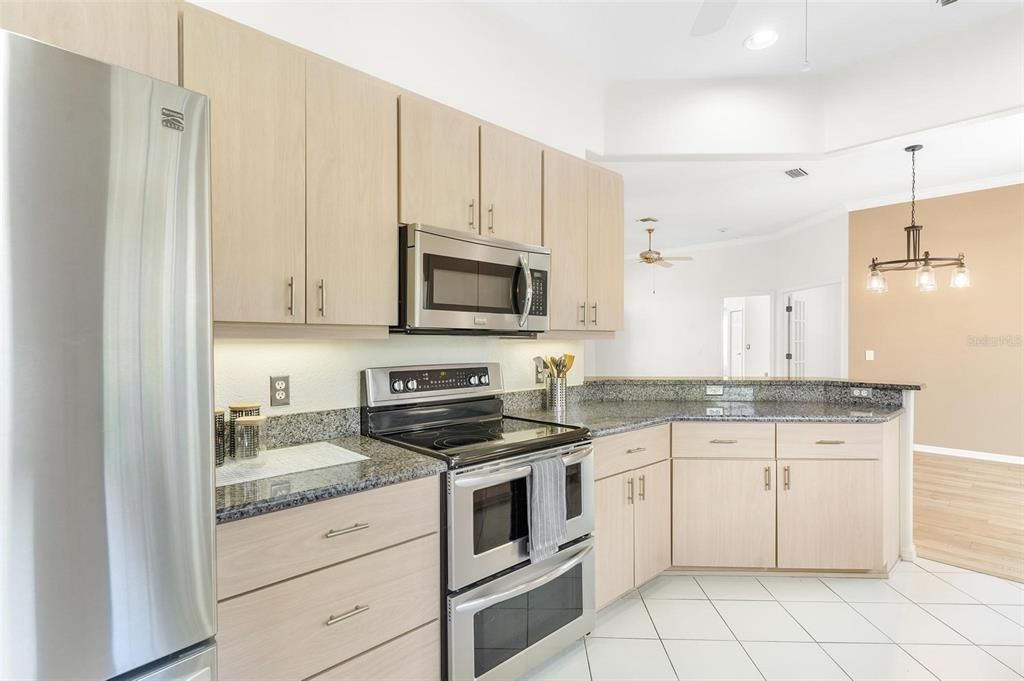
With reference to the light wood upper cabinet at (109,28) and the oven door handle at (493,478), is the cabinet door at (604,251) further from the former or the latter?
the light wood upper cabinet at (109,28)

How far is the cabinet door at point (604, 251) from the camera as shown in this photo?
2848mm

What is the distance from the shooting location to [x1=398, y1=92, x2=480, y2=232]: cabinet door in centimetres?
204

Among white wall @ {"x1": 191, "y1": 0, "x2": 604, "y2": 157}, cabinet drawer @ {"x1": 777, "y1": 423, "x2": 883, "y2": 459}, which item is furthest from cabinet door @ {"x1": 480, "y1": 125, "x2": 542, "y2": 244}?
cabinet drawer @ {"x1": 777, "y1": 423, "x2": 883, "y2": 459}

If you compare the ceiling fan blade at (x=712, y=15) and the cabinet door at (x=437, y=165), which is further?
the cabinet door at (x=437, y=165)

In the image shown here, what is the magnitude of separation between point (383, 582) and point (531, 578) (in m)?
0.62

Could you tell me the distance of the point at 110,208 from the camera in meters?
0.93

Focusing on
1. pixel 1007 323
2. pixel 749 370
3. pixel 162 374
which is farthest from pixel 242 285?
pixel 749 370

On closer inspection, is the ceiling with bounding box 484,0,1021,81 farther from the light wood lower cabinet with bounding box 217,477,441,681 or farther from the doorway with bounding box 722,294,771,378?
the doorway with bounding box 722,294,771,378

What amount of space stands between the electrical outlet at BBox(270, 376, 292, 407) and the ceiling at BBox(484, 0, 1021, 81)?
2049 millimetres

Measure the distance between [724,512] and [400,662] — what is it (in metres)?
1.87

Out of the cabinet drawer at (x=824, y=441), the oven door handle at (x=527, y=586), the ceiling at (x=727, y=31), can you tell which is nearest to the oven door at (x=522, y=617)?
the oven door handle at (x=527, y=586)

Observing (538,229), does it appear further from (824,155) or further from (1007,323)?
(1007,323)

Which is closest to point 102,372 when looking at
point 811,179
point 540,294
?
point 540,294

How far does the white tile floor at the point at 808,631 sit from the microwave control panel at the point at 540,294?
1452 millimetres
